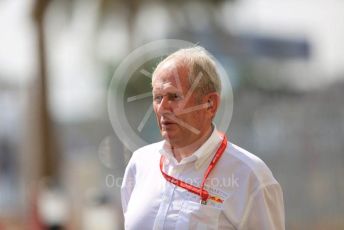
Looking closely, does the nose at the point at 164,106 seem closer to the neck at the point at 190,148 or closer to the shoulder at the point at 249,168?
the neck at the point at 190,148

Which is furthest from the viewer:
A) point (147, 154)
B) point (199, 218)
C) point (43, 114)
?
point (43, 114)

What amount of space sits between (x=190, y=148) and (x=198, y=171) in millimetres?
Result: 93

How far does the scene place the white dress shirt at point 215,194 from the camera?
3100 mm

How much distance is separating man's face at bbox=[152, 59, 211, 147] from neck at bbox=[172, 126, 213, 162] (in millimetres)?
13

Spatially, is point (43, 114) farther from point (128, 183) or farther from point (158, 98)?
point (158, 98)

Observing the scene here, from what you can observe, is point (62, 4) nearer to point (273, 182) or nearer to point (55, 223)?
point (55, 223)

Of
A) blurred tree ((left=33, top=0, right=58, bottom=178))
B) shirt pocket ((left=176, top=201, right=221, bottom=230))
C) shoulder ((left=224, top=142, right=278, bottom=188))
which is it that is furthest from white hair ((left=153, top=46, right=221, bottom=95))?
blurred tree ((left=33, top=0, right=58, bottom=178))

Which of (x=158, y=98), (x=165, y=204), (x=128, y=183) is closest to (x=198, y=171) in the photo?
(x=165, y=204)

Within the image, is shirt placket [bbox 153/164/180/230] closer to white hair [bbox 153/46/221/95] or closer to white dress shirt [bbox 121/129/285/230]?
white dress shirt [bbox 121/129/285/230]

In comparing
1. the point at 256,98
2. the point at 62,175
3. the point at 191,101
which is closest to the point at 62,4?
the point at 62,175

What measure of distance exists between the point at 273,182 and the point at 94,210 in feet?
34.0

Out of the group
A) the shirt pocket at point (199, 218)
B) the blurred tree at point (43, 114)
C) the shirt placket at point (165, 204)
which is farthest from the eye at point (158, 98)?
the blurred tree at point (43, 114)

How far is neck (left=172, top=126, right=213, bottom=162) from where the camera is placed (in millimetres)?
3203

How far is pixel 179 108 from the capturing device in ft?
10.4
